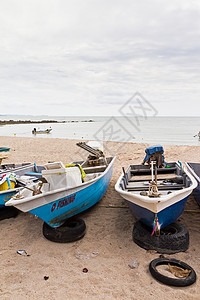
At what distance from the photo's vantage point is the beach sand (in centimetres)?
352

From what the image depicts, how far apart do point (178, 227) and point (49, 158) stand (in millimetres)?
12093

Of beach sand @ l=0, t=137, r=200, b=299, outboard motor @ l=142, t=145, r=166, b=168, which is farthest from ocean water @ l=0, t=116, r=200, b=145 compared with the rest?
beach sand @ l=0, t=137, r=200, b=299

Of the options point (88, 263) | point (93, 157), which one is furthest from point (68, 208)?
point (93, 157)

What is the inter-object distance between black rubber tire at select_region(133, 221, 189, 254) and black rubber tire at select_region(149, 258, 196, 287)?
1.09 feet

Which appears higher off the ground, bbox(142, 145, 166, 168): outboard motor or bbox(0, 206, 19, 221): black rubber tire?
bbox(142, 145, 166, 168): outboard motor

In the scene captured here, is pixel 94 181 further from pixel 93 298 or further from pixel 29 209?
pixel 93 298

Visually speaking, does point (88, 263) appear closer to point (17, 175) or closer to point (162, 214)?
point (162, 214)

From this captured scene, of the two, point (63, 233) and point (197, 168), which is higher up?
point (197, 168)

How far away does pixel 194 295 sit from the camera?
3.39 m

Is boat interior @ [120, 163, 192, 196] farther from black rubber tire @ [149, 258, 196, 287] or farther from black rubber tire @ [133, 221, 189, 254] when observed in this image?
black rubber tire @ [149, 258, 196, 287]

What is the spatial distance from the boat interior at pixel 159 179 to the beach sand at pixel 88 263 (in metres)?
0.84

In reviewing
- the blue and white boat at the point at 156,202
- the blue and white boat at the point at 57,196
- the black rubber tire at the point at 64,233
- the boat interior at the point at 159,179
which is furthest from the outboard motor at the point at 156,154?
the black rubber tire at the point at 64,233

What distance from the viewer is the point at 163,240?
4383mm

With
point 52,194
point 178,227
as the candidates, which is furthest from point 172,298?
point 52,194
